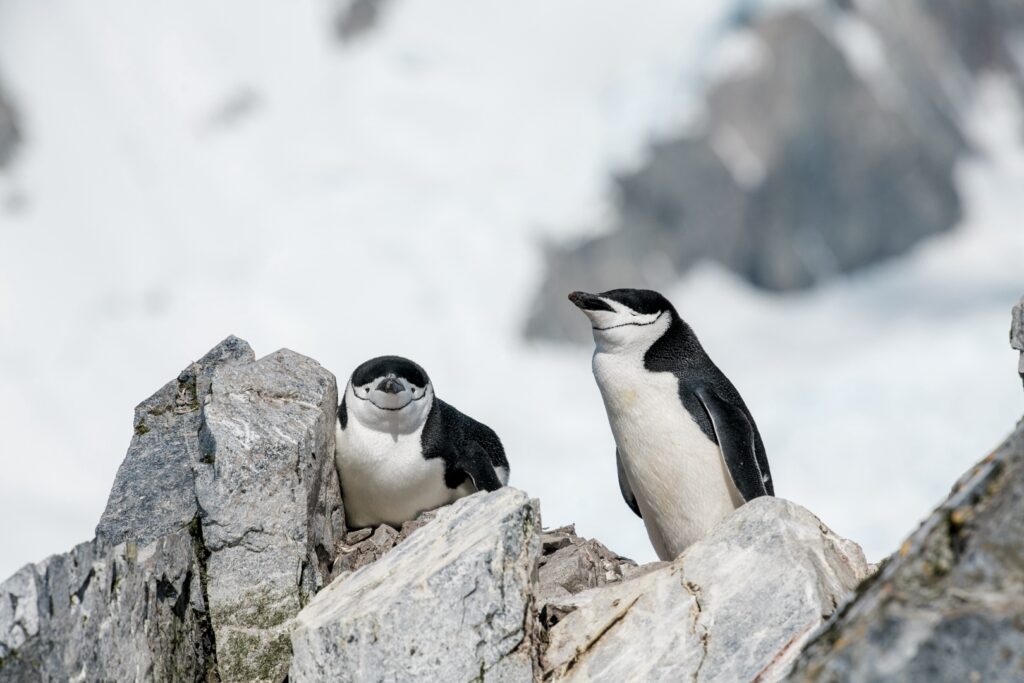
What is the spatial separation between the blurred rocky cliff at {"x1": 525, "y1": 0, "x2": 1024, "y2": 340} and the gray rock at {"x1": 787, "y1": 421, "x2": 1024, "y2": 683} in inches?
2894

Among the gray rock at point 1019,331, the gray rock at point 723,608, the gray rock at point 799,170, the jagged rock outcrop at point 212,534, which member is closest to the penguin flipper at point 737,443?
the gray rock at point 723,608

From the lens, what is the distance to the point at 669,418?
6.80 m

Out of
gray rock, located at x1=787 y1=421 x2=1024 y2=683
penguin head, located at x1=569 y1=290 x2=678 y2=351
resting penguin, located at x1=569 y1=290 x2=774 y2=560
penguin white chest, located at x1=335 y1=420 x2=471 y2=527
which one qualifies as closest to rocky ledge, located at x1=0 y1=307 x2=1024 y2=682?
gray rock, located at x1=787 y1=421 x2=1024 y2=683

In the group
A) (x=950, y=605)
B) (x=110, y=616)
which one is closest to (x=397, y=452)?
(x=110, y=616)

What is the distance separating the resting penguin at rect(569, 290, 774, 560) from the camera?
6.78 meters

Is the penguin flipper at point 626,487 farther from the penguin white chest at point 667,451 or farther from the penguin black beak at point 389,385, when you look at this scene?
the penguin black beak at point 389,385

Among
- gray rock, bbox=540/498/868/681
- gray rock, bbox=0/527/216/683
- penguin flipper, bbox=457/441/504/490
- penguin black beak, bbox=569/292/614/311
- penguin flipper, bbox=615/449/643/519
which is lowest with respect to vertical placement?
gray rock, bbox=540/498/868/681

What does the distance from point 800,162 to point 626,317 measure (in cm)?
7744

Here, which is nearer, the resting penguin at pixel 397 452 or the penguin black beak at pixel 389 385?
the penguin black beak at pixel 389 385

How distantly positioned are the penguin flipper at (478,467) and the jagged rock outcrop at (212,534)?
868mm

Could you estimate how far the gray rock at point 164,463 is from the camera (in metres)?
6.05

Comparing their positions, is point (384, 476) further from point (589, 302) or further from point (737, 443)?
point (737, 443)

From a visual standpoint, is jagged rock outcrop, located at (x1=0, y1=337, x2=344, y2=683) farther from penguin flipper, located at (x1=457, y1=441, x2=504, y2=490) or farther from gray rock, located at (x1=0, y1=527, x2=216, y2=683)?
penguin flipper, located at (x1=457, y1=441, x2=504, y2=490)

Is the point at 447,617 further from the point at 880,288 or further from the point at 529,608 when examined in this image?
the point at 880,288
